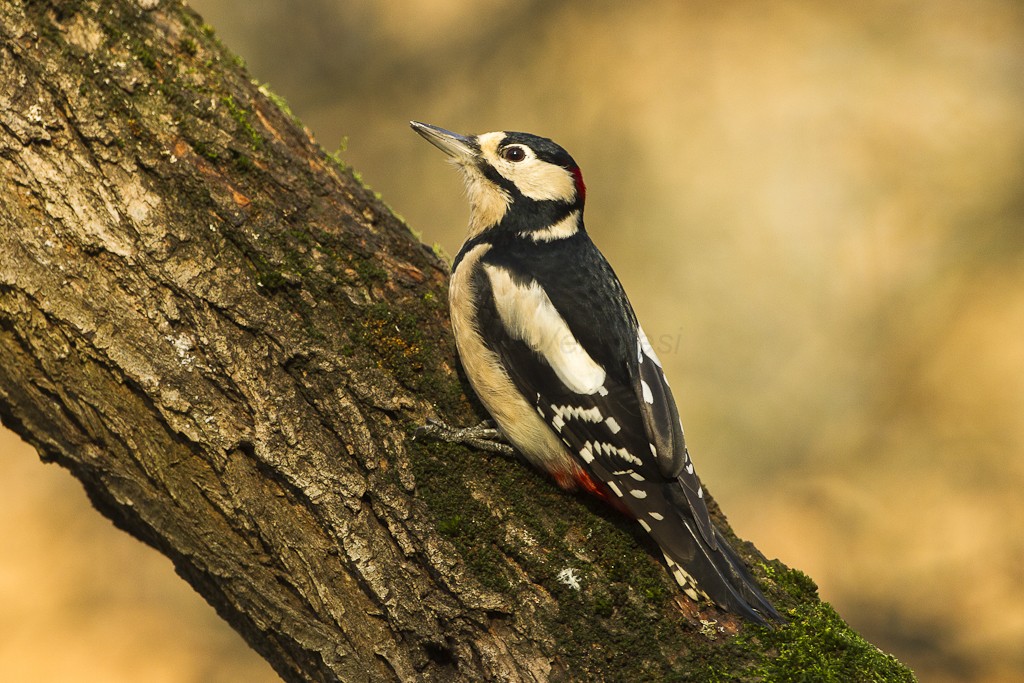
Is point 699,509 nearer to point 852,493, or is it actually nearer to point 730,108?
point 852,493

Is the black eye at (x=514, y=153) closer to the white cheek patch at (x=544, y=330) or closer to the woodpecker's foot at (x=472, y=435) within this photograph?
the white cheek patch at (x=544, y=330)

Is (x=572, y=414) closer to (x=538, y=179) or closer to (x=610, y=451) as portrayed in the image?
(x=610, y=451)

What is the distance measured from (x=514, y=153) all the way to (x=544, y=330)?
881 mm

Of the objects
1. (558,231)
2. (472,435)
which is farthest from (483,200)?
(472,435)

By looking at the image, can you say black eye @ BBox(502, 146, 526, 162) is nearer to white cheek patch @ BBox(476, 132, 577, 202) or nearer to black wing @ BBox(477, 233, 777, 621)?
white cheek patch @ BBox(476, 132, 577, 202)

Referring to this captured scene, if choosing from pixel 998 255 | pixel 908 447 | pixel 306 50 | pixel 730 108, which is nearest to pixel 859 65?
pixel 730 108

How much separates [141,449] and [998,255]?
238 inches

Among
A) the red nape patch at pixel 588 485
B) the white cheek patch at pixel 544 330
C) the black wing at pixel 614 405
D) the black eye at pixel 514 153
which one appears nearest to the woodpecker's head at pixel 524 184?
the black eye at pixel 514 153

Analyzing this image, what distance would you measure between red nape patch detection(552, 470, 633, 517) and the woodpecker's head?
107 cm

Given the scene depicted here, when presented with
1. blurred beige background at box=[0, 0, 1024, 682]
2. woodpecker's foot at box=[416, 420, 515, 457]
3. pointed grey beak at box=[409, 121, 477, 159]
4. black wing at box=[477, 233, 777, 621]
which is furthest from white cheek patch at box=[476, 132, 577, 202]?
blurred beige background at box=[0, 0, 1024, 682]

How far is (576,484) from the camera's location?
2.76 meters

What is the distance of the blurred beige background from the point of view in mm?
5934

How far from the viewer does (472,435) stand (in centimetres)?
272

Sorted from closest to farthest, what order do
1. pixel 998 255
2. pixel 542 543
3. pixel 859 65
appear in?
pixel 542 543
pixel 998 255
pixel 859 65
